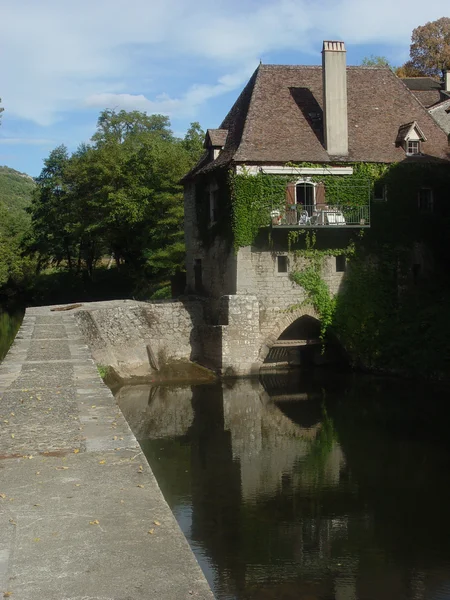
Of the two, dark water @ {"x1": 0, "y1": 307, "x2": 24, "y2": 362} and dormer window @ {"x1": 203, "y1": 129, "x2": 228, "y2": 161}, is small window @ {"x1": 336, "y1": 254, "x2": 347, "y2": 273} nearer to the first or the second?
dormer window @ {"x1": 203, "y1": 129, "x2": 228, "y2": 161}

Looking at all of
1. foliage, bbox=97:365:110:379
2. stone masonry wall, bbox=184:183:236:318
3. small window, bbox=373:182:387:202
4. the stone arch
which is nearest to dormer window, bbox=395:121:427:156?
small window, bbox=373:182:387:202

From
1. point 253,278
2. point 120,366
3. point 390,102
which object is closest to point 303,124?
point 390,102

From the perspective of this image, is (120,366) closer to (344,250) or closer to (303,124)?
(344,250)

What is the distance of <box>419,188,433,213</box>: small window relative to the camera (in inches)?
1022

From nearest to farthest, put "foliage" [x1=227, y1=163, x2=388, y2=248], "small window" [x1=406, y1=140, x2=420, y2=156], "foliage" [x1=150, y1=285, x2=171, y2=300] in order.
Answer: "foliage" [x1=227, y1=163, x2=388, y2=248], "small window" [x1=406, y1=140, x2=420, y2=156], "foliage" [x1=150, y1=285, x2=171, y2=300]

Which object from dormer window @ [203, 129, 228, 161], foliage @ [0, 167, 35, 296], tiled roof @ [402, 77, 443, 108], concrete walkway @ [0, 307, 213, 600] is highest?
tiled roof @ [402, 77, 443, 108]

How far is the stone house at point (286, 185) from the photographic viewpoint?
78.9 ft

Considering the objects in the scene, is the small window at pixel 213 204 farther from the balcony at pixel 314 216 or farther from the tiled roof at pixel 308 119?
the balcony at pixel 314 216

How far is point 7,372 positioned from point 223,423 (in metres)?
7.76

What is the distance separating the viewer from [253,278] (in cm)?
2450

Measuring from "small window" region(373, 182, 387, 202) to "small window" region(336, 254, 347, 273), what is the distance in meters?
2.49

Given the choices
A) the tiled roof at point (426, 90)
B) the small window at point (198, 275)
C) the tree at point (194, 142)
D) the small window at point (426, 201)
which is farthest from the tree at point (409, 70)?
the small window at point (198, 275)

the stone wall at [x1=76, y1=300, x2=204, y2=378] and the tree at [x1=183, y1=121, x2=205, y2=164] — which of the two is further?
the tree at [x1=183, y1=121, x2=205, y2=164]

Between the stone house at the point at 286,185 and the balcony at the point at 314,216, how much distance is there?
36mm
